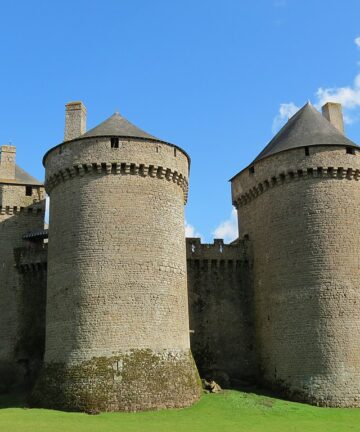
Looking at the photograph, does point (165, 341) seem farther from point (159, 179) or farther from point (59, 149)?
point (59, 149)

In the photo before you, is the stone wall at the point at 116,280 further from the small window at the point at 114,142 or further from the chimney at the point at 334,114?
the chimney at the point at 334,114

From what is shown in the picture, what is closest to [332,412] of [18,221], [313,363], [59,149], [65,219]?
[313,363]

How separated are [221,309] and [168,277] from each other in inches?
200

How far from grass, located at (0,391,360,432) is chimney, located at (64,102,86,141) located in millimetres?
11005

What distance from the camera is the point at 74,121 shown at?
79.0 ft

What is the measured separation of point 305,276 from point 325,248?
1.33 meters

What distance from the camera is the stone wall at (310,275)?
20188 mm

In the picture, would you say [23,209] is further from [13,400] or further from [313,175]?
[313,175]

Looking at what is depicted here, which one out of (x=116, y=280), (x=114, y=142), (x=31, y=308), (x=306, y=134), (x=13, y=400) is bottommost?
(x=13, y=400)

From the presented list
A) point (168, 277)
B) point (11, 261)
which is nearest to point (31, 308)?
point (11, 261)

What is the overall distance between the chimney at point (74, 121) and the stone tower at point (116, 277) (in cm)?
253

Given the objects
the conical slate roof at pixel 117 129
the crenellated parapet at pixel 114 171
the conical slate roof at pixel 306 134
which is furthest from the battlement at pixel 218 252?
the conical slate roof at pixel 117 129

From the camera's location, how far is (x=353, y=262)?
21.3 m

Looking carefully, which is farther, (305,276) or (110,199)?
(305,276)
